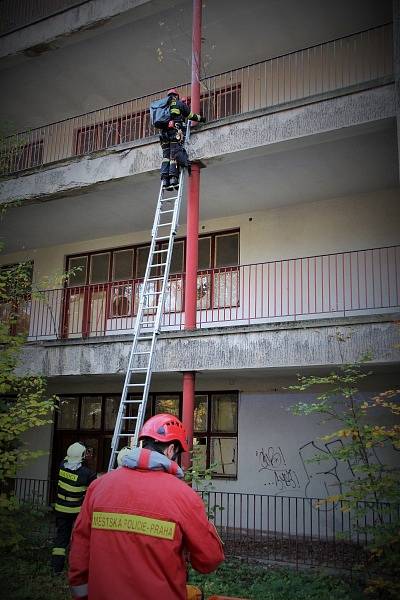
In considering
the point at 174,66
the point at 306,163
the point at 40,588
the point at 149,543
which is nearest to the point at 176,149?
the point at 306,163

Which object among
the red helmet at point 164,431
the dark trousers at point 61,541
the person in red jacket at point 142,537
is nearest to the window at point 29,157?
the dark trousers at point 61,541

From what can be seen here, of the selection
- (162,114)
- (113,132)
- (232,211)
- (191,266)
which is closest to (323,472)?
(191,266)

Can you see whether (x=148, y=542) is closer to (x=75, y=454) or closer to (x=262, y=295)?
(x=75, y=454)

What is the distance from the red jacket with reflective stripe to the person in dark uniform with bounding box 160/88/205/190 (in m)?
7.94

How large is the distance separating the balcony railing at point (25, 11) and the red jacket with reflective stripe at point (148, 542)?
12233 millimetres

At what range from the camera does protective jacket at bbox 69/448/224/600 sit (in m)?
2.97

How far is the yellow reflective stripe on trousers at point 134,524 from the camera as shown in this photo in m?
2.98

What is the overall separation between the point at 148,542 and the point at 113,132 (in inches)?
521

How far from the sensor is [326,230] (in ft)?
40.3

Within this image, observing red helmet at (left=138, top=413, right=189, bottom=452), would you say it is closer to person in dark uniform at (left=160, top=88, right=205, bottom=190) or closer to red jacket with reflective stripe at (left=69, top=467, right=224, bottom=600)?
red jacket with reflective stripe at (left=69, top=467, right=224, bottom=600)

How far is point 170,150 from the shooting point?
10.5 m

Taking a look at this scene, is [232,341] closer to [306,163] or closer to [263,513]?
[306,163]

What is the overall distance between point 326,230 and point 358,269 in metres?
1.51

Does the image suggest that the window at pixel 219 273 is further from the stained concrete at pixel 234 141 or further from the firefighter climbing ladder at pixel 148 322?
the stained concrete at pixel 234 141
